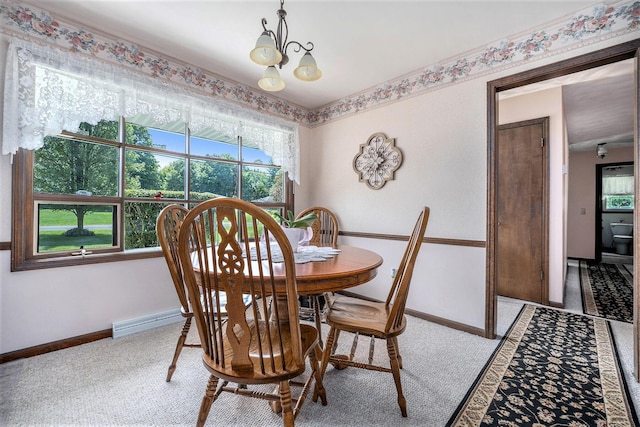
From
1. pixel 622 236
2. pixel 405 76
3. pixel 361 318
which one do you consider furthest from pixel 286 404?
pixel 622 236

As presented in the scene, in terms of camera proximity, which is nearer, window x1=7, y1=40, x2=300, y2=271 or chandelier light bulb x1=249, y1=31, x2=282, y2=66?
chandelier light bulb x1=249, y1=31, x2=282, y2=66

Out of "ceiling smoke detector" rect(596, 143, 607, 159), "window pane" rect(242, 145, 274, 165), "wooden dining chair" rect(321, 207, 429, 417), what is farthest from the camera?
"ceiling smoke detector" rect(596, 143, 607, 159)

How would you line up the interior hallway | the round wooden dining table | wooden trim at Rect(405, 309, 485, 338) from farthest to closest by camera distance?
wooden trim at Rect(405, 309, 485, 338) → the interior hallway → the round wooden dining table

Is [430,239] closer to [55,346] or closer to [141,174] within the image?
[141,174]

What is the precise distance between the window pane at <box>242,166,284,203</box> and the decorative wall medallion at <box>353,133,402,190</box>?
1005 millimetres

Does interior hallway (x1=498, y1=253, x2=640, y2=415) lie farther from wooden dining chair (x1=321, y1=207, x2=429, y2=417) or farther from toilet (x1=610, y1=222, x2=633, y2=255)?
toilet (x1=610, y1=222, x2=633, y2=255)

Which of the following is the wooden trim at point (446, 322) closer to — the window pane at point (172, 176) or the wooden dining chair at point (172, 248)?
the wooden dining chair at point (172, 248)

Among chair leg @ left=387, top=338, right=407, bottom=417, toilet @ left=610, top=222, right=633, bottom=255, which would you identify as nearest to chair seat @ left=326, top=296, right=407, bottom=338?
chair leg @ left=387, top=338, right=407, bottom=417

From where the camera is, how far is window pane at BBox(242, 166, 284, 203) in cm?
318

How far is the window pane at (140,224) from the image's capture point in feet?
7.63

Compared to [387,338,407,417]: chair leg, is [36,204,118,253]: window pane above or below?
above

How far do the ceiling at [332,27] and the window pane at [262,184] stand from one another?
103 cm

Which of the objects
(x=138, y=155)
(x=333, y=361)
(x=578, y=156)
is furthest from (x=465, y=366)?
(x=578, y=156)

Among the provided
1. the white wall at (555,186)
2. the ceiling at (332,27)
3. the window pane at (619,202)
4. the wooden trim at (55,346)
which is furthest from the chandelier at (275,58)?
the window pane at (619,202)
